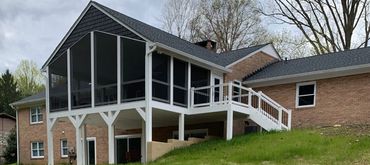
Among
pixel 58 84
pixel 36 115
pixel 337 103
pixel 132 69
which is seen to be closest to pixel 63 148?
pixel 36 115

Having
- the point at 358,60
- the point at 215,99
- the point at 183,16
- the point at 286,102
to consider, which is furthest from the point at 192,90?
the point at 183,16

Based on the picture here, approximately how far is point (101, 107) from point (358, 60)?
11362 millimetres

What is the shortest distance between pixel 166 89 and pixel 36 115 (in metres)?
13.3

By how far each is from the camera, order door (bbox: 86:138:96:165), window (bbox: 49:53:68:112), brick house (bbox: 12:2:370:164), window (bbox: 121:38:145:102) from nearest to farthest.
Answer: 1. window (bbox: 121:38:145:102)
2. brick house (bbox: 12:2:370:164)
3. window (bbox: 49:53:68:112)
4. door (bbox: 86:138:96:165)

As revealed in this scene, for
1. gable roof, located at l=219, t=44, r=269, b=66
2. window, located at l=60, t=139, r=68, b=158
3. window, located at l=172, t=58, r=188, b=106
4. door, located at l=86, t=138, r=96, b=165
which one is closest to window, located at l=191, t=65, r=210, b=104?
window, located at l=172, t=58, r=188, b=106

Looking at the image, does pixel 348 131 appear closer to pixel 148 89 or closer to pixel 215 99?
pixel 215 99

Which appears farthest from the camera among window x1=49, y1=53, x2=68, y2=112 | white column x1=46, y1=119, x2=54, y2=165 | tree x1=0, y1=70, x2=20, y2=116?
tree x1=0, y1=70, x2=20, y2=116

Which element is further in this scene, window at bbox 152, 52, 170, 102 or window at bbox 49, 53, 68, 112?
window at bbox 49, 53, 68, 112

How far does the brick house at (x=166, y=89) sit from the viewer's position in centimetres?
1764

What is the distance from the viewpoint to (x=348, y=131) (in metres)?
17.4

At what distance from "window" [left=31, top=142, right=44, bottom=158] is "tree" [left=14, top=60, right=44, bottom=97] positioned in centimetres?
2761

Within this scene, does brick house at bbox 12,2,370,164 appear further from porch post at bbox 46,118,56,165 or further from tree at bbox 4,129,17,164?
tree at bbox 4,129,17,164

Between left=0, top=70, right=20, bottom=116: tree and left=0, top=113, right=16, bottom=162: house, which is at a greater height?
left=0, top=70, right=20, bottom=116: tree

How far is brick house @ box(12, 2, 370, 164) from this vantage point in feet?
57.9
